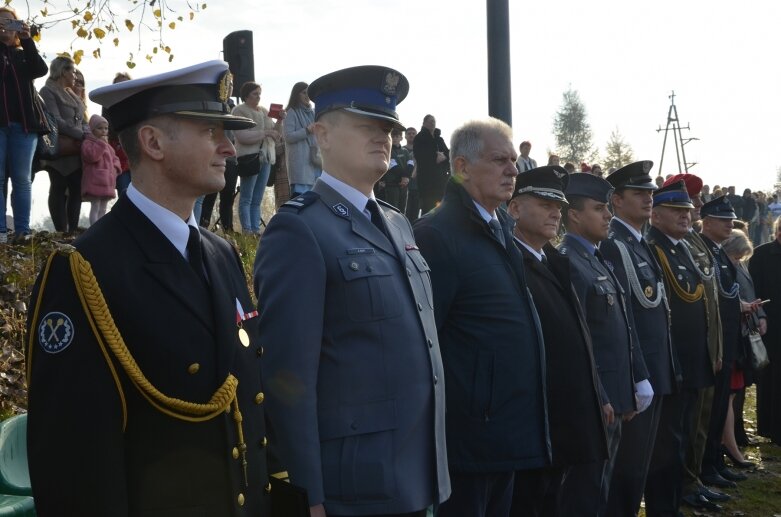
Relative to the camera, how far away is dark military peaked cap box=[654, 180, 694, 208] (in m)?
6.72

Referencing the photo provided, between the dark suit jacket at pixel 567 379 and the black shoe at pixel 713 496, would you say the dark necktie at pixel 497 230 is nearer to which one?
the dark suit jacket at pixel 567 379

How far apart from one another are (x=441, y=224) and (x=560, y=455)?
133 centimetres

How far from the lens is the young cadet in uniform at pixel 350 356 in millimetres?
2889

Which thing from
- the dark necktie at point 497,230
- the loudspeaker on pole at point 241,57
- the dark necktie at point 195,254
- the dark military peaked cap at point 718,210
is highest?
the loudspeaker on pole at point 241,57

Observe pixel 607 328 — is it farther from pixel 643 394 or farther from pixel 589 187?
pixel 589 187

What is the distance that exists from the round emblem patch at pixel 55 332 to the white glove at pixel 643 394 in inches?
158

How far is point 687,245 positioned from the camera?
697 centimetres

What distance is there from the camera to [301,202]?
315 cm

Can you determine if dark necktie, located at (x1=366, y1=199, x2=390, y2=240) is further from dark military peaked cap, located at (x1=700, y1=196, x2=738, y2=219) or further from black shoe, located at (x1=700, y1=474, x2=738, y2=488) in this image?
dark military peaked cap, located at (x1=700, y1=196, x2=738, y2=219)

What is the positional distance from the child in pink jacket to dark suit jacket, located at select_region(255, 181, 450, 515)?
6831mm

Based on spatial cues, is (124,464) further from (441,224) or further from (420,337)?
(441,224)

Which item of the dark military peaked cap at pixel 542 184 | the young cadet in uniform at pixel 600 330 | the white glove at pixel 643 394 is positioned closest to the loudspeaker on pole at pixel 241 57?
the young cadet in uniform at pixel 600 330

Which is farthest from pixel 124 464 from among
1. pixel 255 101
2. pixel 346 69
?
pixel 255 101

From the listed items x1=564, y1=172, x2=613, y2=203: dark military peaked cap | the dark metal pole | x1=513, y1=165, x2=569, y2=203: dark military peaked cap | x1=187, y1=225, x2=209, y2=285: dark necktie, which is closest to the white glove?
x1=564, y1=172, x2=613, y2=203: dark military peaked cap
